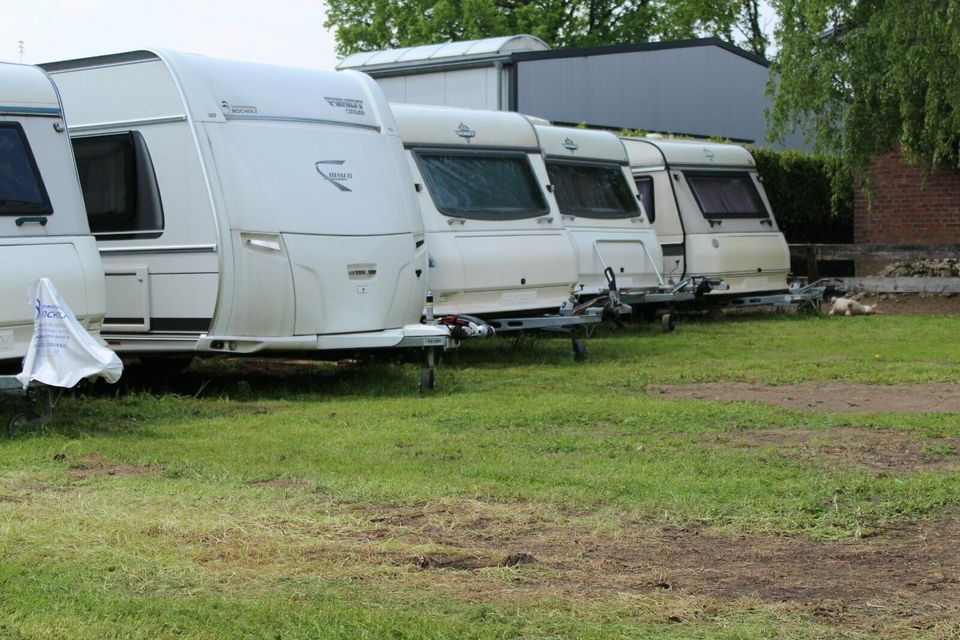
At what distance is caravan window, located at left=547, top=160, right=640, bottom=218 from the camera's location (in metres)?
15.7

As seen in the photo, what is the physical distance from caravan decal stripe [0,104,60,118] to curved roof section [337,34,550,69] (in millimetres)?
17179

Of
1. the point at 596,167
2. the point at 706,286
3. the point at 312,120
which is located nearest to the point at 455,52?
the point at 706,286

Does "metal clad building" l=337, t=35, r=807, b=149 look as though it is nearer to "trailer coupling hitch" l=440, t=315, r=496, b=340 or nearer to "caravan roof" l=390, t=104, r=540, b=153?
"caravan roof" l=390, t=104, r=540, b=153

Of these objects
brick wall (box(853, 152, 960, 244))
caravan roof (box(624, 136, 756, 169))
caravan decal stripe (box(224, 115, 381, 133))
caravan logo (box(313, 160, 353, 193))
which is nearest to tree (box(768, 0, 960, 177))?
caravan roof (box(624, 136, 756, 169))

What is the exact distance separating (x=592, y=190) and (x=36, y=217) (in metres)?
8.38

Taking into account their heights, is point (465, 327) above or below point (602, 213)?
below

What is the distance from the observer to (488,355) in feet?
45.9

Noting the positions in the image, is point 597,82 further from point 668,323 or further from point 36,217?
point 36,217

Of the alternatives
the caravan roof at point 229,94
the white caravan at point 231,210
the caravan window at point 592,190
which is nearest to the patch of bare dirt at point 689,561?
the white caravan at point 231,210

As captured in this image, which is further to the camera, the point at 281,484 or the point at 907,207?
the point at 907,207

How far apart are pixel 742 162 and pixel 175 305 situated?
1150 centimetres

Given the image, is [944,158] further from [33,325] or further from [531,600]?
[531,600]

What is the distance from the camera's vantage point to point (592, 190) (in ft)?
53.0

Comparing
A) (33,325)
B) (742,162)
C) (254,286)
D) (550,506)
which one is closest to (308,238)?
(254,286)
